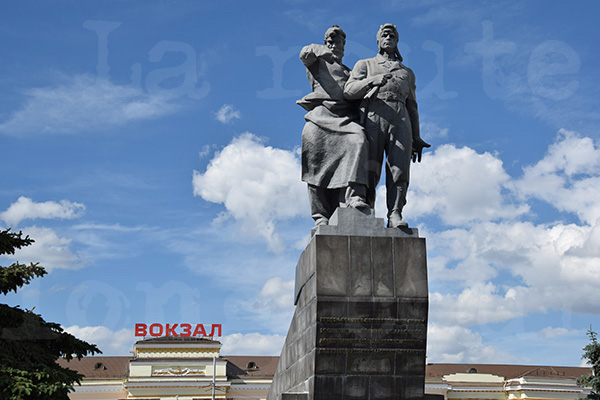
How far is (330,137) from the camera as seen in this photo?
352 inches

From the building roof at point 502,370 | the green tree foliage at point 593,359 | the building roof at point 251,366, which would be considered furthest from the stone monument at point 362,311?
the building roof at point 502,370

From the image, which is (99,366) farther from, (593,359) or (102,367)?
(593,359)

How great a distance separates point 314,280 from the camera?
7770mm

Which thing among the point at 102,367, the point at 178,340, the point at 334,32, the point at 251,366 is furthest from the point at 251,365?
the point at 334,32

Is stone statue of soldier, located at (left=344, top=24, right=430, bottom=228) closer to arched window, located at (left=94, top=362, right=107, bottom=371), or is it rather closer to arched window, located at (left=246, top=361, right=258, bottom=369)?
arched window, located at (left=246, top=361, right=258, bottom=369)

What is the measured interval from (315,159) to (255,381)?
43242mm

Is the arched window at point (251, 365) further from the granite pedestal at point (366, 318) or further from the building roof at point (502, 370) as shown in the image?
the granite pedestal at point (366, 318)

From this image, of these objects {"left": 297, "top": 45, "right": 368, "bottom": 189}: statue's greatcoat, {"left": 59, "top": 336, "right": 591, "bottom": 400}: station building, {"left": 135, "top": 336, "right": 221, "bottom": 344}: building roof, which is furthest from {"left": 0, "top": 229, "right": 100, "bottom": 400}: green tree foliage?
{"left": 135, "top": 336, "right": 221, "bottom": 344}: building roof

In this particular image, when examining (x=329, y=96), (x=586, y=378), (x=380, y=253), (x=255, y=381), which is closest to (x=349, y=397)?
(x=380, y=253)

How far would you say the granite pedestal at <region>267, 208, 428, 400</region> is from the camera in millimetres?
7582

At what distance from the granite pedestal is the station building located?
4074 centimetres

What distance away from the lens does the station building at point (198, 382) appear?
48000 millimetres

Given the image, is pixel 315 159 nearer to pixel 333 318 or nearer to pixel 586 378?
pixel 333 318

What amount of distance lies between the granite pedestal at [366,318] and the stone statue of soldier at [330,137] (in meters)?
0.90
